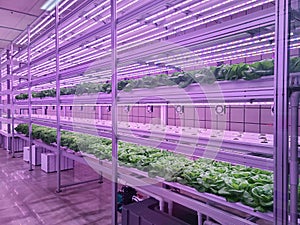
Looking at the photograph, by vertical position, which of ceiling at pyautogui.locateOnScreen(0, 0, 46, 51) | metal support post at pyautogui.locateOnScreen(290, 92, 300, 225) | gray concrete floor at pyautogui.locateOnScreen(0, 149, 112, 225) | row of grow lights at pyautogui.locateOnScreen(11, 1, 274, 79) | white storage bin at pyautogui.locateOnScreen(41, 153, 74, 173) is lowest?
gray concrete floor at pyautogui.locateOnScreen(0, 149, 112, 225)

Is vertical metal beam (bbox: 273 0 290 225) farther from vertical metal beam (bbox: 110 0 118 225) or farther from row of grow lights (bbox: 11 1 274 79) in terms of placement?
vertical metal beam (bbox: 110 0 118 225)

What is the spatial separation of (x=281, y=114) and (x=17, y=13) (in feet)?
19.3

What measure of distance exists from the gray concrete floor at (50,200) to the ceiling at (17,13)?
3379mm

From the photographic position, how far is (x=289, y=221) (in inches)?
52.8

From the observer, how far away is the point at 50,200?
3629mm

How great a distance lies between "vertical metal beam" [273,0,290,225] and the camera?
4.36 feet

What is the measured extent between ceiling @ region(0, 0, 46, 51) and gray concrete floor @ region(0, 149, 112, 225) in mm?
3379

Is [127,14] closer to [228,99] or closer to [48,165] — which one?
[228,99]

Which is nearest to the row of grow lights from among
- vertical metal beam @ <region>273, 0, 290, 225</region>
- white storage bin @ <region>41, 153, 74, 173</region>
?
vertical metal beam @ <region>273, 0, 290, 225</region>

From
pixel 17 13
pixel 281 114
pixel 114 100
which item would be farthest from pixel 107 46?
pixel 281 114

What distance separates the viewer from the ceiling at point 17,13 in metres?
4.96

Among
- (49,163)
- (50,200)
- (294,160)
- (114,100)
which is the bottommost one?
(50,200)

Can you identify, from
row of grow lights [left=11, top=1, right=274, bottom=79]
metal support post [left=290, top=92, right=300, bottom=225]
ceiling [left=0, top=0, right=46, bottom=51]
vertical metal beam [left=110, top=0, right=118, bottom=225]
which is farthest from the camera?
ceiling [left=0, top=0, right=46, bottom=51]

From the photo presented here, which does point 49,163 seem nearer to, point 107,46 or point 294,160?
point 107,46
